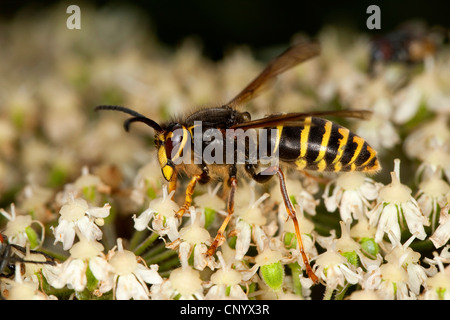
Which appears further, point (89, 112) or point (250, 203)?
point (89, 112)

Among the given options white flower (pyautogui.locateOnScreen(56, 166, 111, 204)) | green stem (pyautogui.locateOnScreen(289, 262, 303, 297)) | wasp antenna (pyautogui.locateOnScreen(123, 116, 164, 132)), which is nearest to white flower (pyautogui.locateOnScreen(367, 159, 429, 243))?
green stem (pyautogui.locateOnScreen(289, 262, 303, 297))

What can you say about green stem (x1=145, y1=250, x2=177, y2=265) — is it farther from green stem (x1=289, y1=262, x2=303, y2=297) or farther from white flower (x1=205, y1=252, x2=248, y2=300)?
green stem (x1=289, y1=262, x2=303, y2=297)

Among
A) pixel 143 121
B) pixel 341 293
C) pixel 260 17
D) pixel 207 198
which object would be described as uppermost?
pixel 260 17

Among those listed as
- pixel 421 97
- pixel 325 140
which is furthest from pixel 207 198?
pixel 421 97

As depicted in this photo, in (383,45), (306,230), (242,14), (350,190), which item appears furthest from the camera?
(242,14)

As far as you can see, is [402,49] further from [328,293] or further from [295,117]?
[328,293]

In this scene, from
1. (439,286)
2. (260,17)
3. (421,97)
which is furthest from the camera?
(260,17)
